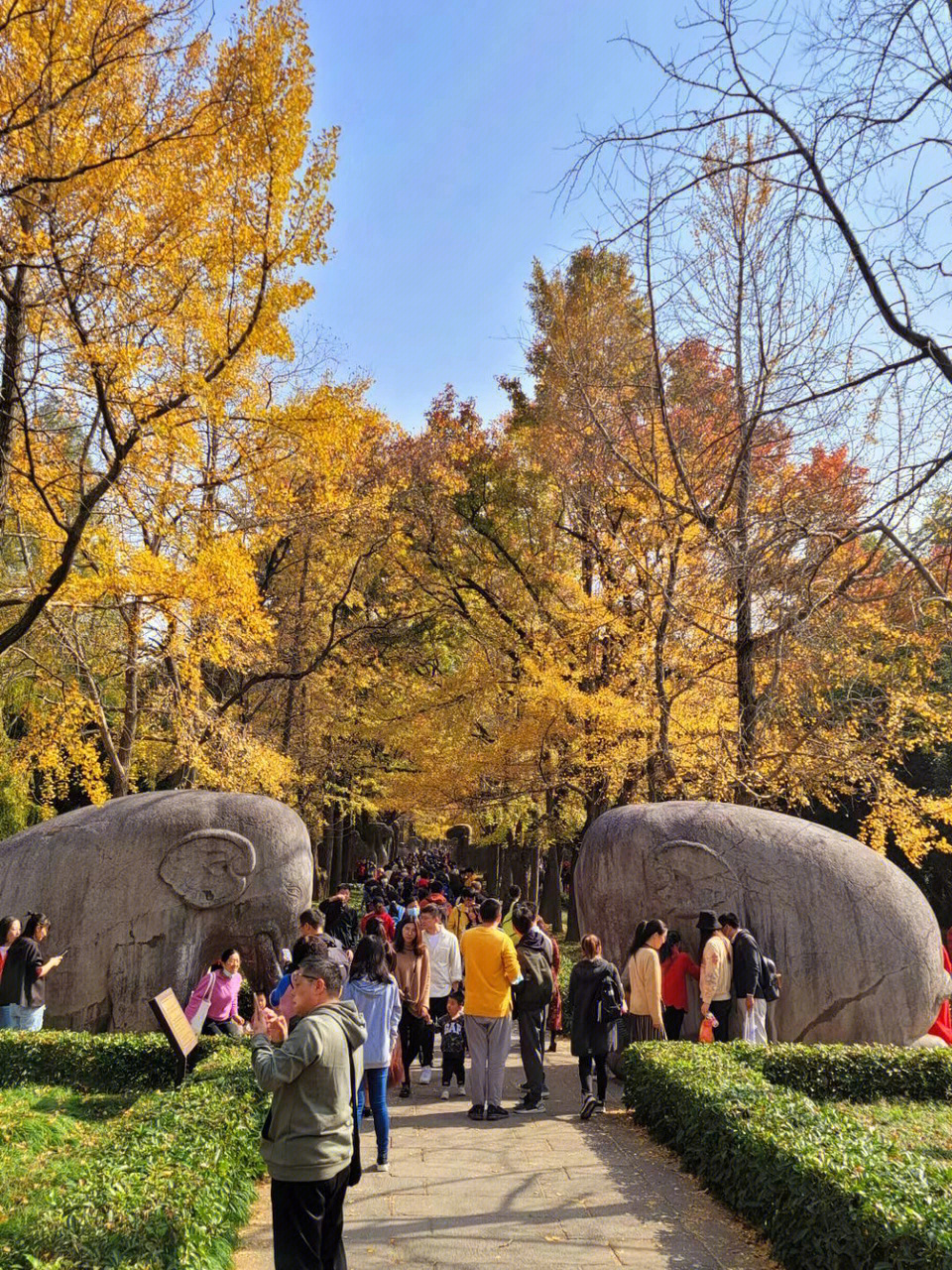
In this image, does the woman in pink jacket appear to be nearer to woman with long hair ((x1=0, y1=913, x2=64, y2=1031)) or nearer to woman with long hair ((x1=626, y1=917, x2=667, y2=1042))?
woman with long hair ((x1=0, y1=913, x2=64, y2=1031))

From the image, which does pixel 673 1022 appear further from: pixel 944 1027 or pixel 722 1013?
pixel 944 1027

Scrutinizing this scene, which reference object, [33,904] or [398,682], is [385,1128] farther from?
[398,682]

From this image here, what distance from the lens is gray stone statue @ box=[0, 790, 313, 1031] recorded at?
9859 millimetres

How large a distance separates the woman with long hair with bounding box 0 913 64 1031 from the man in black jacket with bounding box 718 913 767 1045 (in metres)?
6.26

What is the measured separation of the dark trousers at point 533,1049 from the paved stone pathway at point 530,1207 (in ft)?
1.38

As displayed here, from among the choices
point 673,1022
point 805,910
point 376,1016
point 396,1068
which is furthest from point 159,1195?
point 805,910

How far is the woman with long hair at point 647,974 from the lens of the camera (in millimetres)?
8477

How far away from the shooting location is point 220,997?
29.6 feet

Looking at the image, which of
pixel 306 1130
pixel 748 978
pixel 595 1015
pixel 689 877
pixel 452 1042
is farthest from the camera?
pixel 689 877

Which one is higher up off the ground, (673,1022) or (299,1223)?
(299,1223)

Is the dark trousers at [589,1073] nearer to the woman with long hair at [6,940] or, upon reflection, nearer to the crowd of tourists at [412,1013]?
the crowd of tourists at [412,1013]

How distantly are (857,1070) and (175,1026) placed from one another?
18.0 feet

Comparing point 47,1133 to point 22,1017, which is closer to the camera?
point 47,1133

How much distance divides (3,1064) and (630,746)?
8.95 metres
